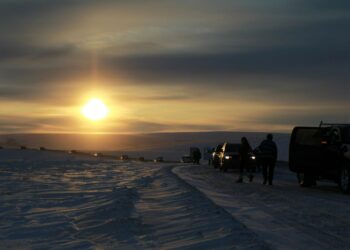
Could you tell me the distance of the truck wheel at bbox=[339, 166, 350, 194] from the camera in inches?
684

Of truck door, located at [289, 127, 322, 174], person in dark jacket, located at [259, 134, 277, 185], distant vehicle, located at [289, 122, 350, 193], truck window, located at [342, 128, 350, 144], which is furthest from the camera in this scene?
person in dark jacket, located at [259, 134, 277, 185]

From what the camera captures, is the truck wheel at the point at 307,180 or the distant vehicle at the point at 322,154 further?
the truck wheel at the point at 307,180

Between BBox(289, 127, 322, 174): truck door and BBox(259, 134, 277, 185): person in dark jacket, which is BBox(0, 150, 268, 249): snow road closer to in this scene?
BBox(289, 127, 322, 174): truck door

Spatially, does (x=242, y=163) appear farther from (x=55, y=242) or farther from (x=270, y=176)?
(x=55, y=242)

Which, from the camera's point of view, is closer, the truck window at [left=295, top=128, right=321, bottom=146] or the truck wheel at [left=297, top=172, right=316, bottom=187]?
the truck window at [left=295, top=128, right=321, bottom=146]

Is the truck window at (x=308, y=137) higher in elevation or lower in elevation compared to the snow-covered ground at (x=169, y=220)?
higher

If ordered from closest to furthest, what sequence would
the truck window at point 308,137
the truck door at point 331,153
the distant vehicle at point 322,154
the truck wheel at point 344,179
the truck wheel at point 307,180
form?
the truck wheel at point 344,179 < the distant vehicle at point 322,154 < the truck door at point 331,153 < the truck window at point 308,137 < the truck wheel at point 307,180

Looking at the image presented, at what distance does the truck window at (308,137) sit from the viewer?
20031mm

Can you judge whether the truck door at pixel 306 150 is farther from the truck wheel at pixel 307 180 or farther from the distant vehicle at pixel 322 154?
the truck wheel at pixel 307 180

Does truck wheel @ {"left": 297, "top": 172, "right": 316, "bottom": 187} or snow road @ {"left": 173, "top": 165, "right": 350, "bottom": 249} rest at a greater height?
truck wheel @ {"left": 297, "top": 172, "right": 316, "bottom": 187}

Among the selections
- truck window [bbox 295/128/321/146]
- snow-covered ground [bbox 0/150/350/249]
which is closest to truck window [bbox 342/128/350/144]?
truck window [bbox 295/128/321/146]

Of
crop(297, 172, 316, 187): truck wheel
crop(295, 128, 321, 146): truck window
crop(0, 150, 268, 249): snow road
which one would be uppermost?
crop(295, 128, 321, 146): truck window

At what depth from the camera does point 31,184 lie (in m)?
19.2

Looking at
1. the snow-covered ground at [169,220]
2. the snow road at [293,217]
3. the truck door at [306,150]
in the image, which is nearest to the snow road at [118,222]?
the snow-covered ground at [169,220]
